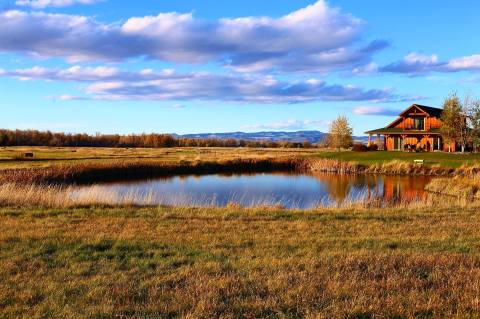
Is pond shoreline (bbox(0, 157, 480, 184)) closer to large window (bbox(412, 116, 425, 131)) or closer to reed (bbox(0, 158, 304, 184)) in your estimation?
reed (bbox(0, 158, 304, 184))

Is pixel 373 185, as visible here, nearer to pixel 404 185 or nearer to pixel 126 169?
pixel 404 185

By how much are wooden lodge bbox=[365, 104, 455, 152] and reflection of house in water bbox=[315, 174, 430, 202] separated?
18.7 metres

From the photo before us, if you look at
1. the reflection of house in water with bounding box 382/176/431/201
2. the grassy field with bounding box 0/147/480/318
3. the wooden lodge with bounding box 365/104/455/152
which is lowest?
the reflection of house in water with bounding box 382/176/431/201

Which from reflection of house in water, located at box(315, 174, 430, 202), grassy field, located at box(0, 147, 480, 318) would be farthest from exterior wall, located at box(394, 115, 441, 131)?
grassy field, located at box(0, 147, 480, 318)

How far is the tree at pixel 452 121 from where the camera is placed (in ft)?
169

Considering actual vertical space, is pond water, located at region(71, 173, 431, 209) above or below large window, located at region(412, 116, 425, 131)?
below

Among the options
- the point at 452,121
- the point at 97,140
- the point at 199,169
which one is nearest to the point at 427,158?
the point at 452,121

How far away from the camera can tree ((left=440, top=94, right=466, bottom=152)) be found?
51422 millimetres

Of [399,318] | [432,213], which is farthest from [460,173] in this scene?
[399,318]

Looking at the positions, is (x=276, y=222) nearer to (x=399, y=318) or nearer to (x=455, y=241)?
(x=455, y=241)

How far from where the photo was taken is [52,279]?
265 inches

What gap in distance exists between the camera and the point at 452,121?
170 ft

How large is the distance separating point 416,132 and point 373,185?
25.8m

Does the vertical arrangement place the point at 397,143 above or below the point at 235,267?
above
